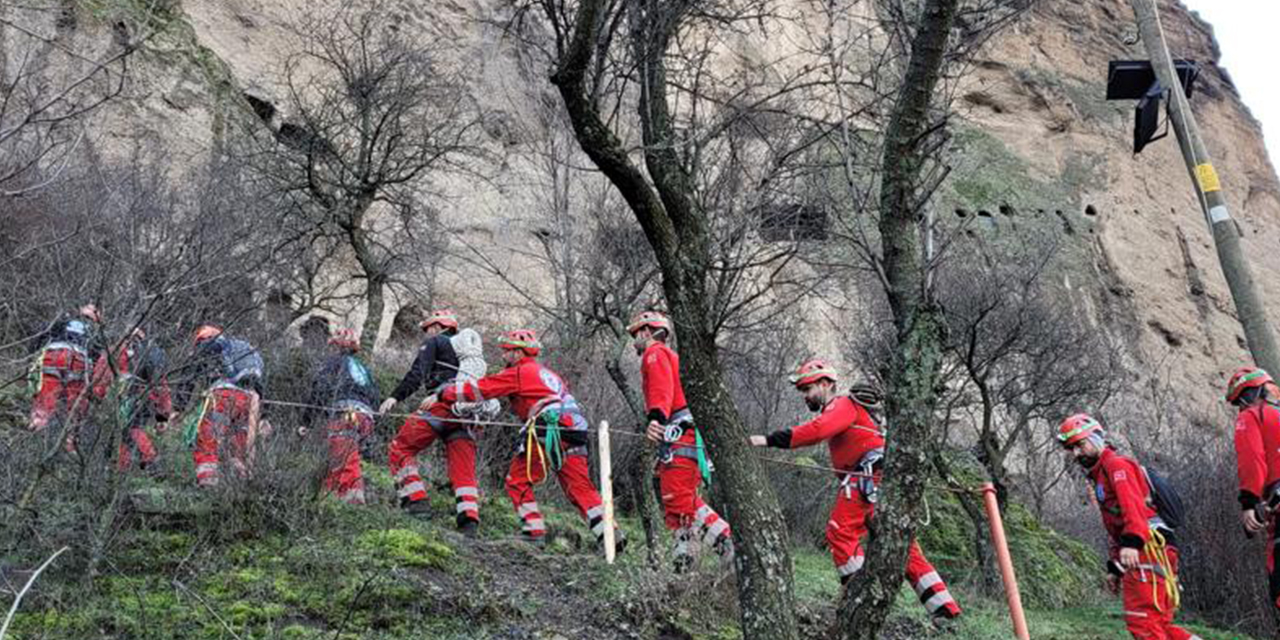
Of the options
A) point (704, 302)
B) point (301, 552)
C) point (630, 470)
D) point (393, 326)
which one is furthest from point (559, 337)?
point (704, 302)

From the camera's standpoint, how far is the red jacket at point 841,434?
307 inches

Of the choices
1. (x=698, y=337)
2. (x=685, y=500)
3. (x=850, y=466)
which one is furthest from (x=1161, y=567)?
(x=698, y=337)

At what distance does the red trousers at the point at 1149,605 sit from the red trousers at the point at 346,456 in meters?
5.17

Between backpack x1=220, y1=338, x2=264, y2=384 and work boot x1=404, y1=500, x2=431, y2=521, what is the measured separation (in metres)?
1.51

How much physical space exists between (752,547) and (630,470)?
21.3ft

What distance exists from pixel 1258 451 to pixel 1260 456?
0.12 ft

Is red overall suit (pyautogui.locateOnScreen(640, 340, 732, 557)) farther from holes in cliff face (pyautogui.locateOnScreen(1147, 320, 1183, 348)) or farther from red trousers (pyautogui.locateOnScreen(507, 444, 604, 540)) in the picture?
holes in cliff face (pyautogui.locateOnScreen(1147, 320, 1183, 348))

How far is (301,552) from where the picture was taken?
22.0ft

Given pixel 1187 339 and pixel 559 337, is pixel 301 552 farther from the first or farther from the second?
pixel 1187 339

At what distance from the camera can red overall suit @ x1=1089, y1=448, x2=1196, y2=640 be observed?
7.41 metres

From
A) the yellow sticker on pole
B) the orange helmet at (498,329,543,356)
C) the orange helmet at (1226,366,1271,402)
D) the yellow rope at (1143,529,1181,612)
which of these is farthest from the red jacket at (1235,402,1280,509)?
the orange helmet at (498,329,543,356)

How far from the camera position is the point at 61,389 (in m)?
7.20

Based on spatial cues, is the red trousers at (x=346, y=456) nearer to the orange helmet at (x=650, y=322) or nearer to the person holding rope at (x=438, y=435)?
the person holding rope at (x=438, y=435)

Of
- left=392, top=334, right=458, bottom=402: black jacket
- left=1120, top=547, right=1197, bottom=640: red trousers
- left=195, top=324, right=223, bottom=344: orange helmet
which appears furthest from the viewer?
left=392, top=334, right=458, bottom=402: black jacket
